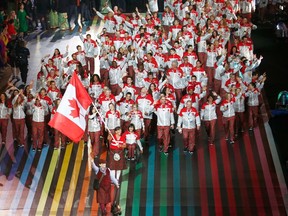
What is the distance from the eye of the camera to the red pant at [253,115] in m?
22.3

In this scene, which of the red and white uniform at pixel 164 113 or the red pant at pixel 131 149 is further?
the red and white uniform at pixel 164 113

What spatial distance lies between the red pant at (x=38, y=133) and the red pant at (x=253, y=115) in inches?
234

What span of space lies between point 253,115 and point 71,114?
6.58m

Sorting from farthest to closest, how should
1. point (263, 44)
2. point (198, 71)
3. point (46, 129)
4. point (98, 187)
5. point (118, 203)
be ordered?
1. point (263, 44)
2. point (198, 71)
3. point (46, 129)
4. point (118, 203)
5. point (98, 187)

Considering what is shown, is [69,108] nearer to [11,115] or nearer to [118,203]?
[118,203]

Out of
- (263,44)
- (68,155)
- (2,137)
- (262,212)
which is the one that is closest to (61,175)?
(68,155)

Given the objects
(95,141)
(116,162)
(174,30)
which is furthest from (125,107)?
(174,30)

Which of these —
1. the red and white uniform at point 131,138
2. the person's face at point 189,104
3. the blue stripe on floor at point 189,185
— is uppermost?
the person's face at point 189,104

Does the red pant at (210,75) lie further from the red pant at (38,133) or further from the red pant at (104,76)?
the red pant at (38,133)

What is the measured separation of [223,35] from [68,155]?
8.53 metres

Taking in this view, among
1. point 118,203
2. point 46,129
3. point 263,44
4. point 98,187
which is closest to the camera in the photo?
point 98,187

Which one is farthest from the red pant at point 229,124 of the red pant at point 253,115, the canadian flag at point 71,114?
the canadian flag at point 71,114

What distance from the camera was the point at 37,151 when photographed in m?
21.9

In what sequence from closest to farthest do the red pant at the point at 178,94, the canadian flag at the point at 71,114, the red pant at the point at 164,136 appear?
1. the canadian flag at the point at 71,114
2. the red pant at the point at 164,136
3. the red pant at the point at 178,94
